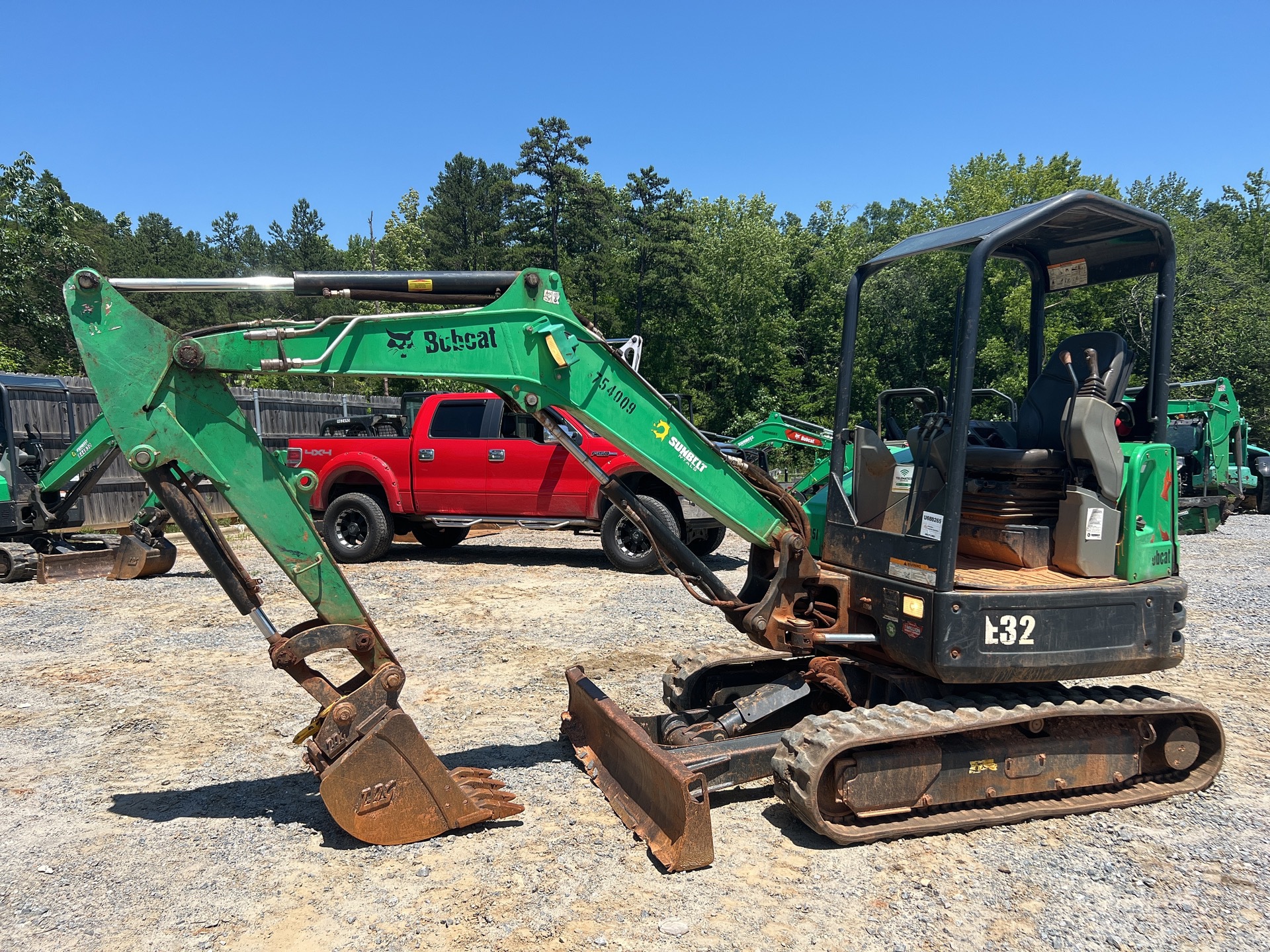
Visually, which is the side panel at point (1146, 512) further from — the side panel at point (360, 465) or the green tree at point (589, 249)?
the green tree at point (589, 249)

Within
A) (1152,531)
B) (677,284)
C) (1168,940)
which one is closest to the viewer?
(1168,940)

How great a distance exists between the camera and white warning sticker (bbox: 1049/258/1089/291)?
524 cm

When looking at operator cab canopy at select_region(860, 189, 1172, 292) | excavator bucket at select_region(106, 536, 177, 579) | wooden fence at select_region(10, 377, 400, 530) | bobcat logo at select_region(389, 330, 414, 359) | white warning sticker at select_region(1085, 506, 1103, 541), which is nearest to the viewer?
bobcat logo at select_region(389, 330, 414, 359)

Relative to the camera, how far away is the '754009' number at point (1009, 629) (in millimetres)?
4172

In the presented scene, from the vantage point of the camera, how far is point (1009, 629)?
421 centimetres

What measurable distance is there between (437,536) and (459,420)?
7.34 ft

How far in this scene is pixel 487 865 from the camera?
3979 mm

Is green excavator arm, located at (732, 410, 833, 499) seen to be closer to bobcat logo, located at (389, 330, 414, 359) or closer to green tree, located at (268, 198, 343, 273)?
bobcat logo, located at (389, 330, 414, 359)

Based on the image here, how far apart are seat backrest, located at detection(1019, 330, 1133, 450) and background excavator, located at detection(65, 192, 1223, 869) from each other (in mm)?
17

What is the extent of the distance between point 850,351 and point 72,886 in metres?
4.62

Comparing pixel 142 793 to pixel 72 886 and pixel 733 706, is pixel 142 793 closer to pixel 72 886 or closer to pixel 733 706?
pixel 72 886

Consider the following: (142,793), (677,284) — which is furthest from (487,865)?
(677,284)

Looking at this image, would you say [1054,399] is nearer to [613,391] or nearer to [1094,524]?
[1094,524]

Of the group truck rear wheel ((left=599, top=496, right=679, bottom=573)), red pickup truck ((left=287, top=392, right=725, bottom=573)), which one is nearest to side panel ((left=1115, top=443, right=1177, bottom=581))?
red pickup truck ((left=287, top=392, right=725, bottom=573))
